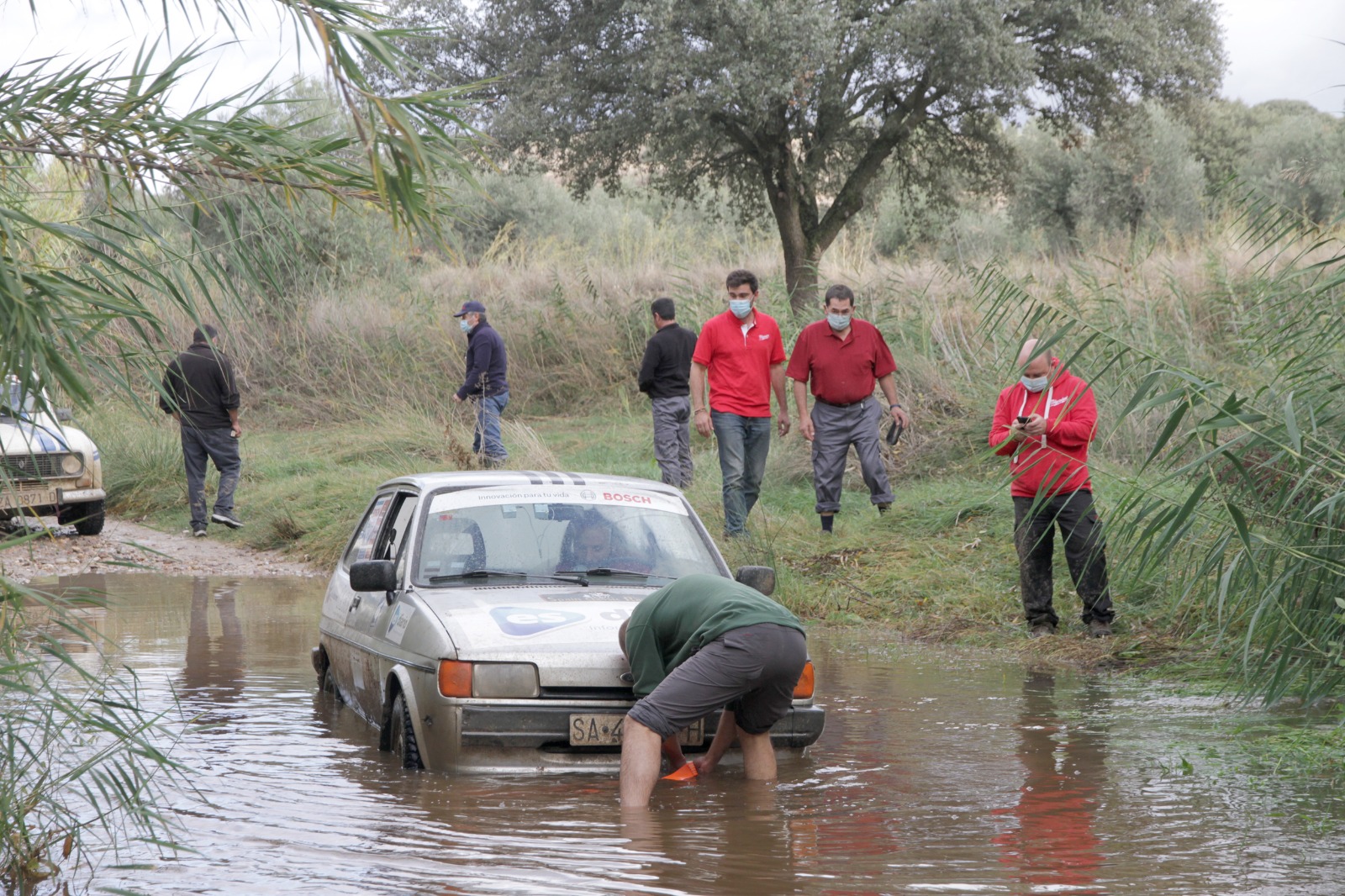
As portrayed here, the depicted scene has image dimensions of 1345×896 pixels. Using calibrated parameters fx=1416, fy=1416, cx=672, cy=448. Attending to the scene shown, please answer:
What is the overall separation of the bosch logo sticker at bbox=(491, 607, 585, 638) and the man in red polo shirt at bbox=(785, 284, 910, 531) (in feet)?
20.2

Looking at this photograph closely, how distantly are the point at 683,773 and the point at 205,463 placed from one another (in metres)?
11.3

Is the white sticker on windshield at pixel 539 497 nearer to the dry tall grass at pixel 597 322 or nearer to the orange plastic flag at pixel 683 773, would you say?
the orange plastic flag at pixel 683 773

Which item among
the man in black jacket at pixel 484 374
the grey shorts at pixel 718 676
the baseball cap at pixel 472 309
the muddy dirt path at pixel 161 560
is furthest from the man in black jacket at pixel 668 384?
the grey shorts at pixel 718 676

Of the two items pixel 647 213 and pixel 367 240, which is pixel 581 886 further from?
pixel 647 213

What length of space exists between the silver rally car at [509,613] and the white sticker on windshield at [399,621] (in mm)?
13

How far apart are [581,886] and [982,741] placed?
2.97 metres

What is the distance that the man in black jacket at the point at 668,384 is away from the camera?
44.4 ft

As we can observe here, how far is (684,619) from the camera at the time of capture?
5723 millimetres

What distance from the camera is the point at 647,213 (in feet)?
151

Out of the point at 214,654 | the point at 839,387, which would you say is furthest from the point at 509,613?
the point at 839,387

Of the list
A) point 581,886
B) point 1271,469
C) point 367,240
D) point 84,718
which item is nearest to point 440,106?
point 84,718

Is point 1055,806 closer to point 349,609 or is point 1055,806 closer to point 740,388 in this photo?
point 349,609

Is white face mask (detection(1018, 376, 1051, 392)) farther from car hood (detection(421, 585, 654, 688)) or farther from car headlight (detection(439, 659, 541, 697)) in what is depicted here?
car headlight (detection(439, 659, 541, 697))

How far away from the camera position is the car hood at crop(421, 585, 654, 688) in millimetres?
5793
